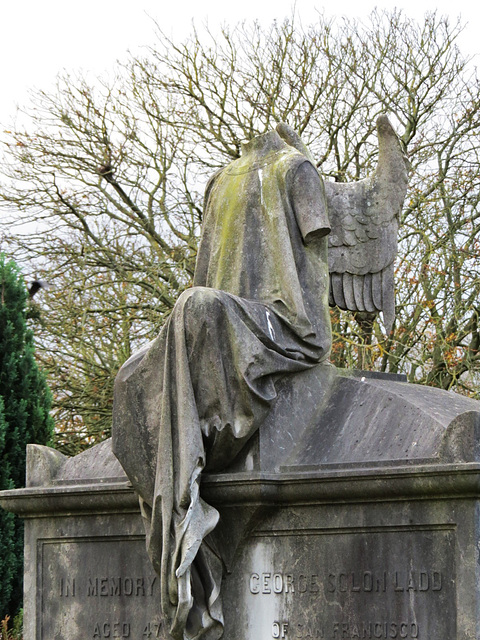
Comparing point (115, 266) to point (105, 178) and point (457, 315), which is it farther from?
point (457, 315)

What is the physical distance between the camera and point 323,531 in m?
5.20

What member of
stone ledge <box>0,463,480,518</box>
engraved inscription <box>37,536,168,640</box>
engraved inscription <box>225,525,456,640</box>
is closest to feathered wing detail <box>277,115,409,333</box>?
stone ledge <box>0,463,480,518</box>

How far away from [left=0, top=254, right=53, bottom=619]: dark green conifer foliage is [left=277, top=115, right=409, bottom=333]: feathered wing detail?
165 inches

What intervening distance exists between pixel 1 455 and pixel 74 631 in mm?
3725

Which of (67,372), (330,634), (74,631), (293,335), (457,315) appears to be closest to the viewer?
(330,634)

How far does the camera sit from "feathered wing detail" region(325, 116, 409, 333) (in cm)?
609

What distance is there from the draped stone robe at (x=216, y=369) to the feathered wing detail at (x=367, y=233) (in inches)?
10.1

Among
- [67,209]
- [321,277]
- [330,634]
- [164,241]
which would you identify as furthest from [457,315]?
[330,634]

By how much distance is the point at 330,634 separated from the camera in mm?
5117

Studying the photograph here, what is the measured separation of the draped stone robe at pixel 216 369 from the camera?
201 inches

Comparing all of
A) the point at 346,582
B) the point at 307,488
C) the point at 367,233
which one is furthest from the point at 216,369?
the point at 367,233

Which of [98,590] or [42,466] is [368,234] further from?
[98,590]

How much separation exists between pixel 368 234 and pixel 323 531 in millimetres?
1598

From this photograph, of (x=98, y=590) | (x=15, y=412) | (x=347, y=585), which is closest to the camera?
(x=347, y=585)
